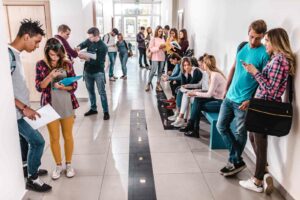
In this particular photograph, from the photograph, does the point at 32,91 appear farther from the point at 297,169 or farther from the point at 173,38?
the point at 297,169

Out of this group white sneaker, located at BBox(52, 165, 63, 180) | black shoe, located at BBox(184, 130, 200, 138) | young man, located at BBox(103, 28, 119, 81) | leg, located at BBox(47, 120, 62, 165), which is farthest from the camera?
young man, located at BBox(103, 28, 119, 81)

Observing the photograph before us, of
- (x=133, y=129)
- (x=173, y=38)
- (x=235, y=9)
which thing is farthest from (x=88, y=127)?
(x=173, y=38)

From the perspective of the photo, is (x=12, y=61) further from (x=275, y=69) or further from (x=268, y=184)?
(x=268, y=184)

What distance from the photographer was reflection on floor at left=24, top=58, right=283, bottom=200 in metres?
2.72

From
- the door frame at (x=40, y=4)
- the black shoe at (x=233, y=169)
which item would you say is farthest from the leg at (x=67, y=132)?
the door frame at (x=40, y=4)

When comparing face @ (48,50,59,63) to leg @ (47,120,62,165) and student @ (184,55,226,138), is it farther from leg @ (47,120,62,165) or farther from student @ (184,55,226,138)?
student @ (184,55,226,138)

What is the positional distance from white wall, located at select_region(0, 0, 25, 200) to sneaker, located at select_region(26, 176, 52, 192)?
1.02 ft

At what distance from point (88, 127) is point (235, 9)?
9.53 ft

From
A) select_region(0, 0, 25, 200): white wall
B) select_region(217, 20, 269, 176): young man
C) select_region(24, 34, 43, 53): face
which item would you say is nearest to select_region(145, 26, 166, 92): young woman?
select_region(217, 20, 269, 176): young man

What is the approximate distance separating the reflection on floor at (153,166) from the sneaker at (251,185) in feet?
0.15

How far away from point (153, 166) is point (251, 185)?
1092 mm

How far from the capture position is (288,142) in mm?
2562

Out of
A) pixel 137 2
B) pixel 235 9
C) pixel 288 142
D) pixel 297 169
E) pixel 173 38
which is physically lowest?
pixel 297 169

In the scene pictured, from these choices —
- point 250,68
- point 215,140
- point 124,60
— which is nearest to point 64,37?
point 215,140
